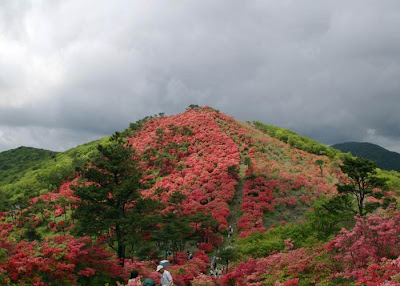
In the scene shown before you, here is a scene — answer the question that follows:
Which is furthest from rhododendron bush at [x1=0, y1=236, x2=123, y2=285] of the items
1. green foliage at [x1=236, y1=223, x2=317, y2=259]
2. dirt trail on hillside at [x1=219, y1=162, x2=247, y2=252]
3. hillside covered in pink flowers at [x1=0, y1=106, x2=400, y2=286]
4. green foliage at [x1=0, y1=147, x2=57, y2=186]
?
green foliage at [x1=0, y1=147, x2=57, y2=186]

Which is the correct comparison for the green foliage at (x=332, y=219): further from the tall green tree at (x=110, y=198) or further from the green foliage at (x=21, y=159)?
the green foliage at (x=21, y=159)

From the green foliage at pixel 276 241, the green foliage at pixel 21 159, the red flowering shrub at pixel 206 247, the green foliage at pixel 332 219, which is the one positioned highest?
the green foliage at pixel 21 159

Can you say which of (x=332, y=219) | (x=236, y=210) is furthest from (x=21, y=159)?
(x=332, y=219)

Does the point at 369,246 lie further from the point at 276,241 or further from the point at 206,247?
the point at 206,247

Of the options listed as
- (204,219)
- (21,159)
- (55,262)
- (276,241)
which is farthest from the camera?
(21,159)

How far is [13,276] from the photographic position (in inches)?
480

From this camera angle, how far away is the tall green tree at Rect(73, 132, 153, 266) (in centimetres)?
2233

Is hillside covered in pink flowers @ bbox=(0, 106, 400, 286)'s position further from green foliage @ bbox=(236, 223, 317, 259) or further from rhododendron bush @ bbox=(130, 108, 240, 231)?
rhododendron bush @ bbox=(130, 108, 240, 231)

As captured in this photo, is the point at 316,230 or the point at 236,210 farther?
the point at 236,210

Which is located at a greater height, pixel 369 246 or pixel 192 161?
pixel 192 161

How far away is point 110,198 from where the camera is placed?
949 inches

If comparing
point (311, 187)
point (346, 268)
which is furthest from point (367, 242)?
point (311, 187)

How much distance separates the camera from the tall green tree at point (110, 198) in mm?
22328

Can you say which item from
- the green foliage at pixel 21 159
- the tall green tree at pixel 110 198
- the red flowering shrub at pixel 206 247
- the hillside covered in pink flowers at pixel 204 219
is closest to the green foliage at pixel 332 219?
the hillside covered in pink flowers at pixel 204 219
